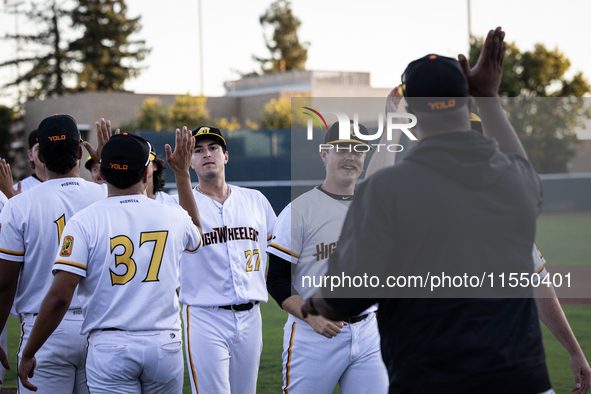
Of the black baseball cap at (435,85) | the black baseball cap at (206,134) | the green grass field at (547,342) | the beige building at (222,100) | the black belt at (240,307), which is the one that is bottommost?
the green grass field at (547,342)

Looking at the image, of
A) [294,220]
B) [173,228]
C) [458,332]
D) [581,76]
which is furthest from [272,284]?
[581,76]

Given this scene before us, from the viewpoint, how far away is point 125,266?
3082 mm

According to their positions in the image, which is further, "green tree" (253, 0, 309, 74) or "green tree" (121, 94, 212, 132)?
"green tree" (253, 0, 309, 74)

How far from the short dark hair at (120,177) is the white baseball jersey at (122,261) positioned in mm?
72

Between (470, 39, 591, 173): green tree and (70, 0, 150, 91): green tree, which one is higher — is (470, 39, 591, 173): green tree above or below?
below

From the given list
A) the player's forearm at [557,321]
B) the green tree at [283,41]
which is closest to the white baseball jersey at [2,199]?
the player's forearm at [557,321]

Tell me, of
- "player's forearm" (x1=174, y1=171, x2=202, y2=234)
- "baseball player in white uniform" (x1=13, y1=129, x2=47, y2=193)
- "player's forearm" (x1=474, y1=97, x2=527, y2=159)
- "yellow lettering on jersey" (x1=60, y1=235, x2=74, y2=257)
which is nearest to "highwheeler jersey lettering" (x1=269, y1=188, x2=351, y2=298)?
"player's forearm" (x1=174, y1=171, x2=202, y2=234)

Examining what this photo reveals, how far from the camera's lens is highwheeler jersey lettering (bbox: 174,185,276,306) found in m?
4.16

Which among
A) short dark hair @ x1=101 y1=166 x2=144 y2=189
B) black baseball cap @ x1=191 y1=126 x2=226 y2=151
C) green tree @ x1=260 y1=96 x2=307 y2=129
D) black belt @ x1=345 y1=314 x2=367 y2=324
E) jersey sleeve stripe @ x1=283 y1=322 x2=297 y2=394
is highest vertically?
green tree @ x1=260 y1=96 x2=307 y2=129

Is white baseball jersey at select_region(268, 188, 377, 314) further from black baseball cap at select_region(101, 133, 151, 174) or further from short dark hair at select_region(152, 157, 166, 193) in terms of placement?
short dark hair at select_region(152, 157, 166, 193)

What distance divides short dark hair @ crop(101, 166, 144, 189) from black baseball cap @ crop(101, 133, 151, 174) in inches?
0.7

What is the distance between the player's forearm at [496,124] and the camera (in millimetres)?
2354

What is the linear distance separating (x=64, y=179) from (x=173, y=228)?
3.17 feet

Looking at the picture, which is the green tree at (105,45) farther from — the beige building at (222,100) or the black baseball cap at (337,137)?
the black baseball cap at (337,137)
